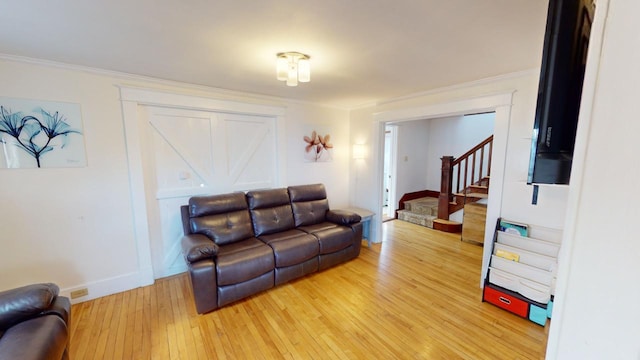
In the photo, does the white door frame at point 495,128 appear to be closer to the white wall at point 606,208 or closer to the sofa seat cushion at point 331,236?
the sofa seat cushion at point 331,236

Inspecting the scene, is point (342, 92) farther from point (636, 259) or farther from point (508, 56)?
point (636, 259)

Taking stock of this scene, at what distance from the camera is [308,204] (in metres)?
3.57

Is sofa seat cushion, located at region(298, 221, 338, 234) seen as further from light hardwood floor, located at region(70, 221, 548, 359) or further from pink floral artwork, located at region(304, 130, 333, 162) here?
pink floral artwork, located at region(304, 130, 333, 162)

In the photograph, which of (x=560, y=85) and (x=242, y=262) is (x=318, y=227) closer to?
(x=242, y=262)

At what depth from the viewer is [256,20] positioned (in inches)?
59.2

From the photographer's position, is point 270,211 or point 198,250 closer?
point 198,250

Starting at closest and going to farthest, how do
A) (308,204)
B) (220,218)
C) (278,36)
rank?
1. (278,36)
2. (220,218)
3. (308,204)

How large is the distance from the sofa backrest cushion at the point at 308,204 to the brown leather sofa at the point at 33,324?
227 centimetres

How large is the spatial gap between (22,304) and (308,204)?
2667mm

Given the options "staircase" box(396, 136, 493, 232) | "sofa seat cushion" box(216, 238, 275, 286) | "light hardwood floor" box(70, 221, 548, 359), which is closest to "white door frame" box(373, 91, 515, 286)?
"light hardwood floor" box(70, 221, 548, 359)

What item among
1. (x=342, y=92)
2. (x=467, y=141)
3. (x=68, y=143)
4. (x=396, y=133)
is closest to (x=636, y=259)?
(x=342, y=92)

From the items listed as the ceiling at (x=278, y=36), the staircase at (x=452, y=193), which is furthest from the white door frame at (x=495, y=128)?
the staircase at (x=452, y=193)

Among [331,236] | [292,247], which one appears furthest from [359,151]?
[292,247]

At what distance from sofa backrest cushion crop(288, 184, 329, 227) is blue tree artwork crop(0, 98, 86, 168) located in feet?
7.43
